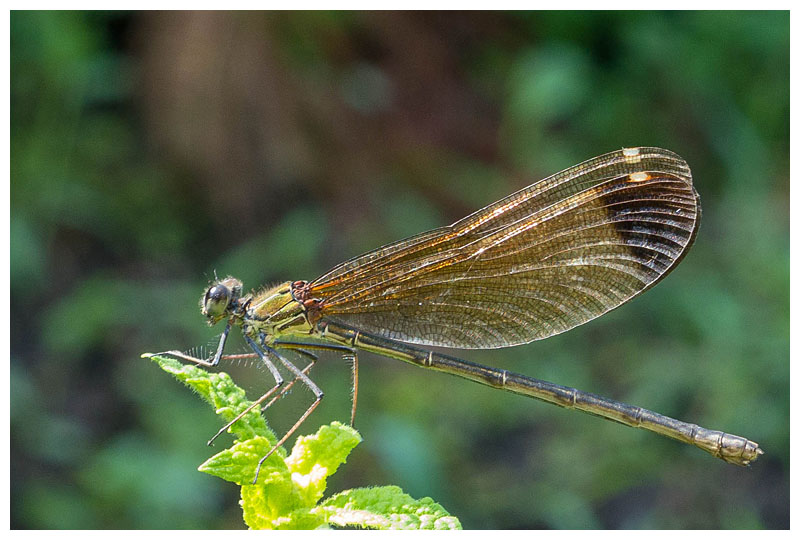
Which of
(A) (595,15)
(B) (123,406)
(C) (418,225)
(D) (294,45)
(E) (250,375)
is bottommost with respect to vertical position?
(B) (123,406)

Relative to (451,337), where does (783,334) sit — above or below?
above

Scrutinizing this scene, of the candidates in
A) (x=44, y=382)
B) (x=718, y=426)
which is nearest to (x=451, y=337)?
(x=718, y=426)

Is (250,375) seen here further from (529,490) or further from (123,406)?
(529,490)

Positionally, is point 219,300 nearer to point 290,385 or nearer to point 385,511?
point 290,385

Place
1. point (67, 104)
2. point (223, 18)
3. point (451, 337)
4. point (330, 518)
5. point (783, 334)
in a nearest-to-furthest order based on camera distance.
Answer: point (330, 518) → point (451, 337) → point (783, 334) → point (67, 104) → point (223, 18)

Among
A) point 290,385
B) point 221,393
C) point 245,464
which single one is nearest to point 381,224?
point 290,385

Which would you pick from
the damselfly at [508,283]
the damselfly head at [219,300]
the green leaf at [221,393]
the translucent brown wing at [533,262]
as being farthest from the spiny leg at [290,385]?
the green leaf at [221,393]

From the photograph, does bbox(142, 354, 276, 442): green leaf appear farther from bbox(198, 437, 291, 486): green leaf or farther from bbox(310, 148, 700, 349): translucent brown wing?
bbox(310, 148, 700, 349): translucent brown wing

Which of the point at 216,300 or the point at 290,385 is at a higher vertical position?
the point at 216,300
